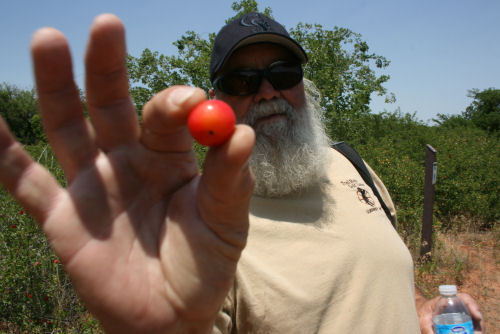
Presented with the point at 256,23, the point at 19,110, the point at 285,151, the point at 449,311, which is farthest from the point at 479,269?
the point at 19,110

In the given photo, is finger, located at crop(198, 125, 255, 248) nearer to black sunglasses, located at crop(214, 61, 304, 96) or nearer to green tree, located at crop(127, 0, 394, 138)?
black sunglasses, located at crop(214, 61, 304, 96)

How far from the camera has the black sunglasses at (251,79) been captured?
2.20 metres

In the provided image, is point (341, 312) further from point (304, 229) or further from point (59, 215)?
point (59, 215)

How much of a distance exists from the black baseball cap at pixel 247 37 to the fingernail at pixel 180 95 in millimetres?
1221

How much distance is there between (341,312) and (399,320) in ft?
1.07

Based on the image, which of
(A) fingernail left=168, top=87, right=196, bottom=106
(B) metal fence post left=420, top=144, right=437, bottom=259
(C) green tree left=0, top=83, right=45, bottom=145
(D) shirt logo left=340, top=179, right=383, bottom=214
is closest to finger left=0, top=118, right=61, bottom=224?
(A) fingernail left=168, top=87, right=196, bottom=106

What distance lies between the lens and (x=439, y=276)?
594 cm

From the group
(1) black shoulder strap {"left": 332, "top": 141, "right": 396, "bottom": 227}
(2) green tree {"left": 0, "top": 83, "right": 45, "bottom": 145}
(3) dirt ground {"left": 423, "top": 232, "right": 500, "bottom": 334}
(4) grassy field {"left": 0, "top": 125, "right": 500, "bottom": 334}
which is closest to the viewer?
(1) black shoulder strap {"left": 332, "top": 141, "right": 396, "bottom": 227}

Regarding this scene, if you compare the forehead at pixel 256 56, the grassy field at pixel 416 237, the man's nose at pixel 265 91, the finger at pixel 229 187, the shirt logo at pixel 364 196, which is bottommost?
the grassy field at pixel 416 237

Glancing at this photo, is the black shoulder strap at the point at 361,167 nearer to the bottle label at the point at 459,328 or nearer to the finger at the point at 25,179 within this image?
the bottle label at the point at 459,328

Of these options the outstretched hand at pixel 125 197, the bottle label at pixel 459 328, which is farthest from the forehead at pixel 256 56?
the bottle label at pixel 459 328

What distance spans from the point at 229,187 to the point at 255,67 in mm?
1484

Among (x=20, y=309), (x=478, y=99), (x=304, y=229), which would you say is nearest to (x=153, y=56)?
(x=20, y=309)

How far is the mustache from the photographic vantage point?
2.24 metres
